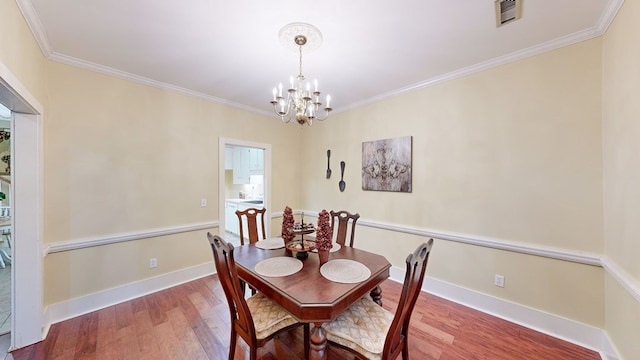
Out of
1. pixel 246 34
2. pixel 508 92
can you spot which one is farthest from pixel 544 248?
pixel 246 34

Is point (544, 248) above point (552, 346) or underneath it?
above

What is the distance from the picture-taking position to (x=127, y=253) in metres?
2.50

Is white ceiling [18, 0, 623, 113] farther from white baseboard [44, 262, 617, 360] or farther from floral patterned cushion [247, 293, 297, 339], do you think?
white baseboard [44, 262, 617, 360]

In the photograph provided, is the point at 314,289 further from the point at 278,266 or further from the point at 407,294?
the point at 407,294

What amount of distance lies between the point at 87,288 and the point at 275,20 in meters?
3.15

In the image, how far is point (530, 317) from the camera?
2.01 meters

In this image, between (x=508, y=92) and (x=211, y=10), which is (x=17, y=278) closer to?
(x=211, y=10)

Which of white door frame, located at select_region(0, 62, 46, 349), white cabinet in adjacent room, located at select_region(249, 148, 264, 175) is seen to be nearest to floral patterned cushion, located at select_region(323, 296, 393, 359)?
white door frame, located at select_region(0, 62, 46, 349)

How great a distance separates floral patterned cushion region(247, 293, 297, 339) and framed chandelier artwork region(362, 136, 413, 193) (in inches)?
80.8

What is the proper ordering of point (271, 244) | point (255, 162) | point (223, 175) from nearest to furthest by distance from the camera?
point (271, 244), point (223, 175), point (255, 162)

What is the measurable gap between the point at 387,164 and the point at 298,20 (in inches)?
78.2

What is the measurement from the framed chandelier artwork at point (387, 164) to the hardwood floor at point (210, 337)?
1.42 metres

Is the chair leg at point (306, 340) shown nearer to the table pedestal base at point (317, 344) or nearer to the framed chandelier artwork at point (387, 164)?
the table pedestal base at point (317, 344)

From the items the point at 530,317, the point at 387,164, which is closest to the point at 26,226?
the point at 387,164
